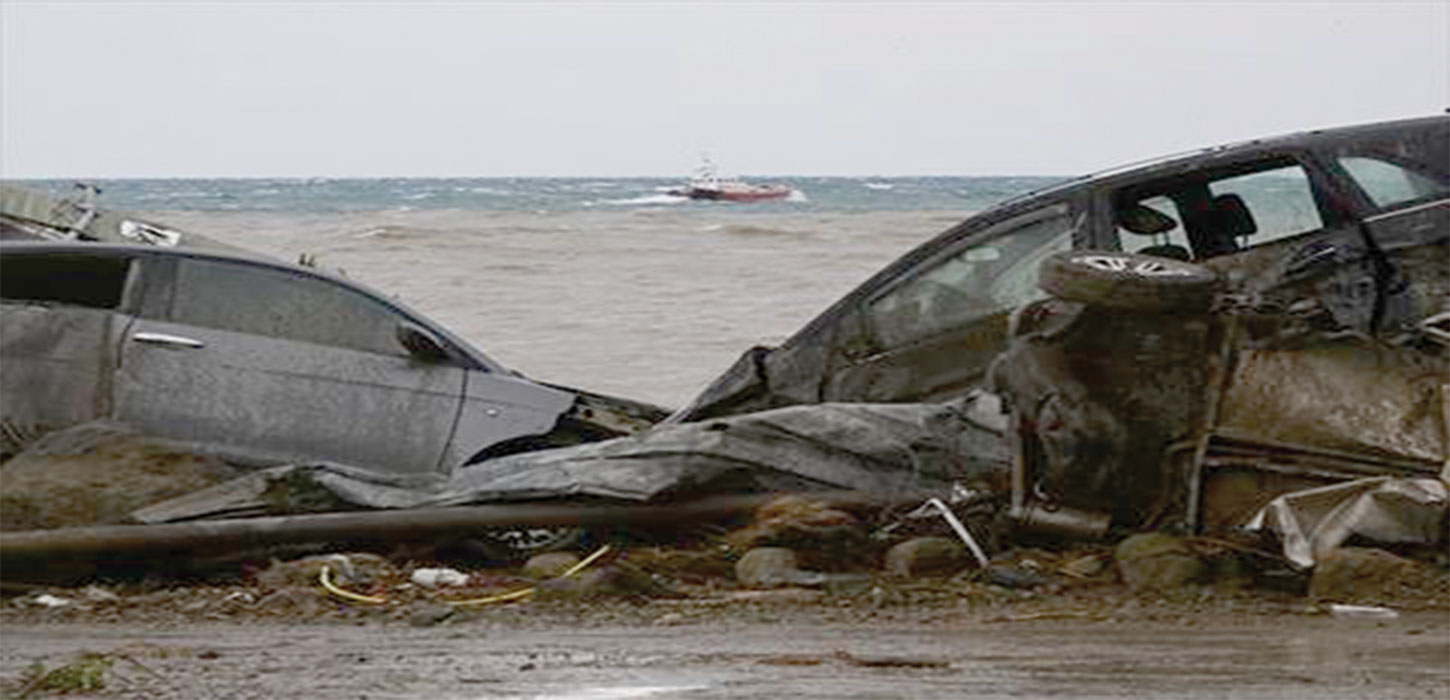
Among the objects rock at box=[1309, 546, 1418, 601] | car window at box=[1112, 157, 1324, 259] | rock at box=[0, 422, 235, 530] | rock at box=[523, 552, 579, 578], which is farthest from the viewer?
car window at box=[1112, 157, 1324, 259]

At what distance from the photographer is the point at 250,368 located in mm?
11570

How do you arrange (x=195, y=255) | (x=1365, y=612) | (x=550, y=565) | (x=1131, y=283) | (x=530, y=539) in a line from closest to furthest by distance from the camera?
(x=1365, y=612) → (x=1131, y=283) → (x=550, y=565) → (x=530, y=539) → (x=195, y=255)

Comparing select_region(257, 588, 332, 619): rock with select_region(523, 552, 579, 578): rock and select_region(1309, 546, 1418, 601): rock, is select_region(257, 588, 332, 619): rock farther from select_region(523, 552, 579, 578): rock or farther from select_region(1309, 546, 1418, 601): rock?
select_region(1309, 546, 1418, 601): rock

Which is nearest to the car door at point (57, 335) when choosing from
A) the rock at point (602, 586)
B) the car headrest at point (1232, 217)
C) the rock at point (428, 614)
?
the rock at point (428, 614)

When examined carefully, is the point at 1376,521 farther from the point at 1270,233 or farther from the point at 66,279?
the point at 66,279

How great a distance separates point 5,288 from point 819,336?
3.54 m

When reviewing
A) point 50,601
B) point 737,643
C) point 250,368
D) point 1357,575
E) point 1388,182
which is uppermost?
point 1388,182

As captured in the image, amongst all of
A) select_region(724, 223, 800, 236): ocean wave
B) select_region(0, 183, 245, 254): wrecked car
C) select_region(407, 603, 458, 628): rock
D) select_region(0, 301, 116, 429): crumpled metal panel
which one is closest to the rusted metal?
select_region(0, 301, 116, 429): crumpled metal panel

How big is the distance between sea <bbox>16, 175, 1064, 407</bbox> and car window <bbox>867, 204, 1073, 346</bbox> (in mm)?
1410

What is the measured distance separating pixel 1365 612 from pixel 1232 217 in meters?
2.93

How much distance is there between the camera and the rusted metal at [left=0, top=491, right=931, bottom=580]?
33.1ft

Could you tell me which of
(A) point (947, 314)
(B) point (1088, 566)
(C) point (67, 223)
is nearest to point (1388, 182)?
(A) point (947, 314)

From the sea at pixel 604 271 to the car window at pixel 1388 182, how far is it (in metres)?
2.24

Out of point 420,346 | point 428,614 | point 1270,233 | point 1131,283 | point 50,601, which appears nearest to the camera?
point 428,614
